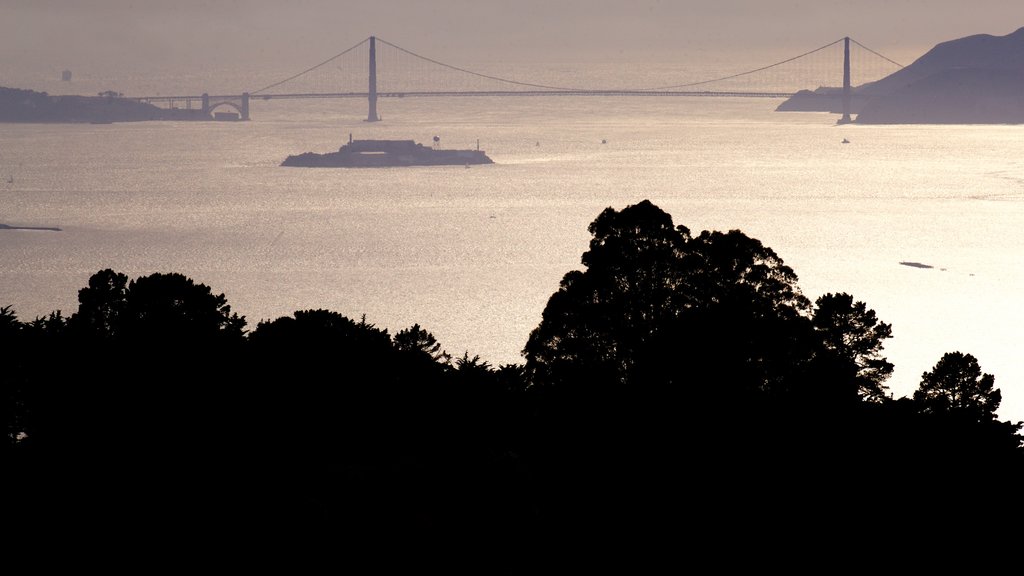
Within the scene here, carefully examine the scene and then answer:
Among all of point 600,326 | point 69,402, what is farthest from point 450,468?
point 69,402

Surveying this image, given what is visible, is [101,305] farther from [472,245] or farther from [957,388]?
[472,245]

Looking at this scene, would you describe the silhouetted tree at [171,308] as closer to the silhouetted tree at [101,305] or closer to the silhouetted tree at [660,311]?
the silhouetted tree at [101,305]

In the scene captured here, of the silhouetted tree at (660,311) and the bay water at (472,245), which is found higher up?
the silhouetted tree at (660,311)

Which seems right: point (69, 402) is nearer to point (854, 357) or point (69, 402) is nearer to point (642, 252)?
point (642, 252)

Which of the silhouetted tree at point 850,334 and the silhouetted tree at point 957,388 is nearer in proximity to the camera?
the silhouetted tree at point 957,388

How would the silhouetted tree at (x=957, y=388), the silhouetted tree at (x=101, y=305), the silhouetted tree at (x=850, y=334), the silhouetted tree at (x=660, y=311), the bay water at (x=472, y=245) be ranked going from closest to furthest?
the silhouetted tree at (x=660, y=311) < the silhouetted tree at (x=957, y=388) < the silhouetted tree at (x=850, y=334) < the silhouetted tree at (x=101, y=305) < the bay water at (x=472, y=245)

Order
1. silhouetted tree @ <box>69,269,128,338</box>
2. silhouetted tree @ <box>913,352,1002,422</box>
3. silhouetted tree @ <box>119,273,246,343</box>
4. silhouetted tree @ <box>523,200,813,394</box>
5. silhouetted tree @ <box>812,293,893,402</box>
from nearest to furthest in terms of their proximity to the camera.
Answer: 1. silhouetted tree @ <box>523,200,813,394</box>
2. silhouetted tree @ <box>913,352,1002,422</box>
3. silhouetted tree @ <box>812,293,893,402</box>
4. silhouetted tree @ <box>119,273,246,343</box>
5. silhouetted tree @ <box>69,269,128,338</box>

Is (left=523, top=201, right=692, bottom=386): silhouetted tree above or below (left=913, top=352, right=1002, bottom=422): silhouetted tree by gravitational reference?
above

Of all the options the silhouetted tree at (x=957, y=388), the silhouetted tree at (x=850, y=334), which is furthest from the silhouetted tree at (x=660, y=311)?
the silhouetted tree at (x=957, y=388)

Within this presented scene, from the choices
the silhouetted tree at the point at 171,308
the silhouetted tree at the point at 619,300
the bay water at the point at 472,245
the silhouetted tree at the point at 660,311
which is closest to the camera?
the silhouetted tree at the point at 660,311

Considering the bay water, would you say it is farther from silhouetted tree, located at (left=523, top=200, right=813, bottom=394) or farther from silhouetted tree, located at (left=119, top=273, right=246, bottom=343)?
silhouetted tree, located at (left=119, top=273, right=246, bottom=343)

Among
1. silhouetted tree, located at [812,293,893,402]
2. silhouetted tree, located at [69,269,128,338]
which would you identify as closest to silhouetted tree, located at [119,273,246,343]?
silhouetted tree, located at [69,269,128,338]
